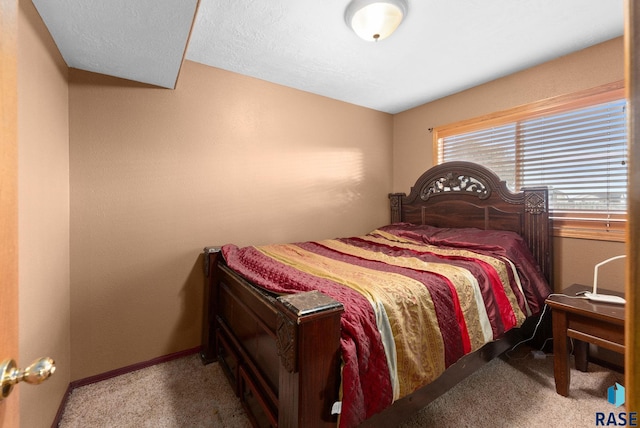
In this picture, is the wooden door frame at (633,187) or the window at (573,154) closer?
the wooden door frame at (633,187)

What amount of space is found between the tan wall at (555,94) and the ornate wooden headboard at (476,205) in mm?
172

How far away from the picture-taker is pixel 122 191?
199cm

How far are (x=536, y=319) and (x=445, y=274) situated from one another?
4.34ft

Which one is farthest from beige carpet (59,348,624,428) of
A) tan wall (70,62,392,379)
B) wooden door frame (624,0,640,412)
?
wooden door frame (624,0,640,412)

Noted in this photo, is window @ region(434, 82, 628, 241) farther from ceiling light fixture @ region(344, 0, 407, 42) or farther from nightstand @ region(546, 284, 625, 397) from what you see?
ceiling light fixture @ region(344, 0, 407, 42)

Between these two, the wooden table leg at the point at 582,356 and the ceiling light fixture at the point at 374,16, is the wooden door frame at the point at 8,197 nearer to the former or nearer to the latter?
the ceiling light fixture at the point at 374,16

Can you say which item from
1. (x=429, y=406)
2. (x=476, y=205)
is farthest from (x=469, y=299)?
(x=476, y=205)

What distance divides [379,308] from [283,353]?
45 cm

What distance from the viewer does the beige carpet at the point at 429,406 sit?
1528mm

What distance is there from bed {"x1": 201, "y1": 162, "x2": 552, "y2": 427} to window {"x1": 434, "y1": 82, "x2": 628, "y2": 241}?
0.22m

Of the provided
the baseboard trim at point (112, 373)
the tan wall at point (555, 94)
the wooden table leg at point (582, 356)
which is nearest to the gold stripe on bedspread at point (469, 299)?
the wooden table leg at point (582, 356)

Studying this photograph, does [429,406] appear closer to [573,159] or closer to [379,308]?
[379,308]

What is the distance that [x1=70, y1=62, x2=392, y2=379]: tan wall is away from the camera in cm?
189

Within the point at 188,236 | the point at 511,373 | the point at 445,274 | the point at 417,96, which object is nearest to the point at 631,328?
the point at 445,274
